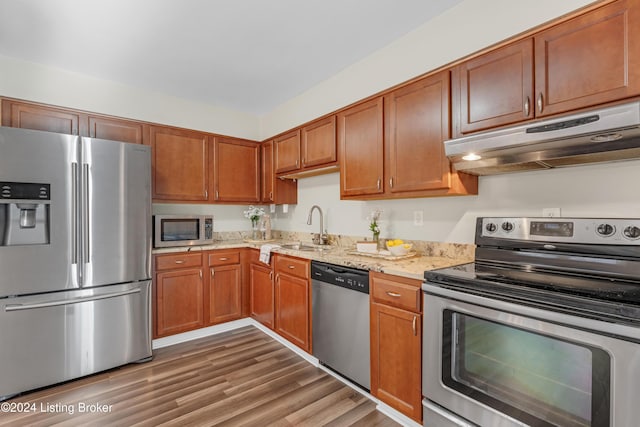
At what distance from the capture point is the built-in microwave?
120 inches

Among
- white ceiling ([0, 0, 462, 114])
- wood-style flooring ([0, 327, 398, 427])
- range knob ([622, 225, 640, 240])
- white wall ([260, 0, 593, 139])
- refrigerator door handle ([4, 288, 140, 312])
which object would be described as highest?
white ceiling ([0, 0, 462, 114])

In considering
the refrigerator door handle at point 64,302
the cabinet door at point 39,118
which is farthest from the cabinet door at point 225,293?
the cabinet door at point 39,118

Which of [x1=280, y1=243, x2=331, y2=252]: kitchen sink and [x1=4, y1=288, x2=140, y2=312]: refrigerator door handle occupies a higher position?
[x1=280, y1=243, x2=331, y2=252]: kitchen sink

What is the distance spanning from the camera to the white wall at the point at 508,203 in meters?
1.52

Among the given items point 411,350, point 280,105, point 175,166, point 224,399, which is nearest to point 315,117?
point 280,105

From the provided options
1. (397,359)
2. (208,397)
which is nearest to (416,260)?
(397,359)

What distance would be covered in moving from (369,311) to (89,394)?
6.87 ft

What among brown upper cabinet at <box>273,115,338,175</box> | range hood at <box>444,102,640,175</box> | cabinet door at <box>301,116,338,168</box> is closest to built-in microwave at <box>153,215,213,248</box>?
brown upper cabinet at <box>273,115,338,175</box>

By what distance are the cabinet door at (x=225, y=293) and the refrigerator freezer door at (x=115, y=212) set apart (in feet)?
2.36

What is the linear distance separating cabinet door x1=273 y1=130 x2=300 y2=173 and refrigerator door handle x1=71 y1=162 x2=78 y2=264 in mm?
1848

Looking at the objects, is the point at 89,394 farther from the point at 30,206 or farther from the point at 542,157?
the point at 542,157

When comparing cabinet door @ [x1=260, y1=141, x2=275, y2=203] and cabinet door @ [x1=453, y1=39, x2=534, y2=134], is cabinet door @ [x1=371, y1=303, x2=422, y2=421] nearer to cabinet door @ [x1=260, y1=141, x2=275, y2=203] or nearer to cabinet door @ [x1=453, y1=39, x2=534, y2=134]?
cabinet door @ [x1=453, y1=39, x2=534, y2=134]

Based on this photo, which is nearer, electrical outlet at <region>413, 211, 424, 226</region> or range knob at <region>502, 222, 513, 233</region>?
range knob at <region>502, 222, 513, 233</region>

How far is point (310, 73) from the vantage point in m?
2.93
